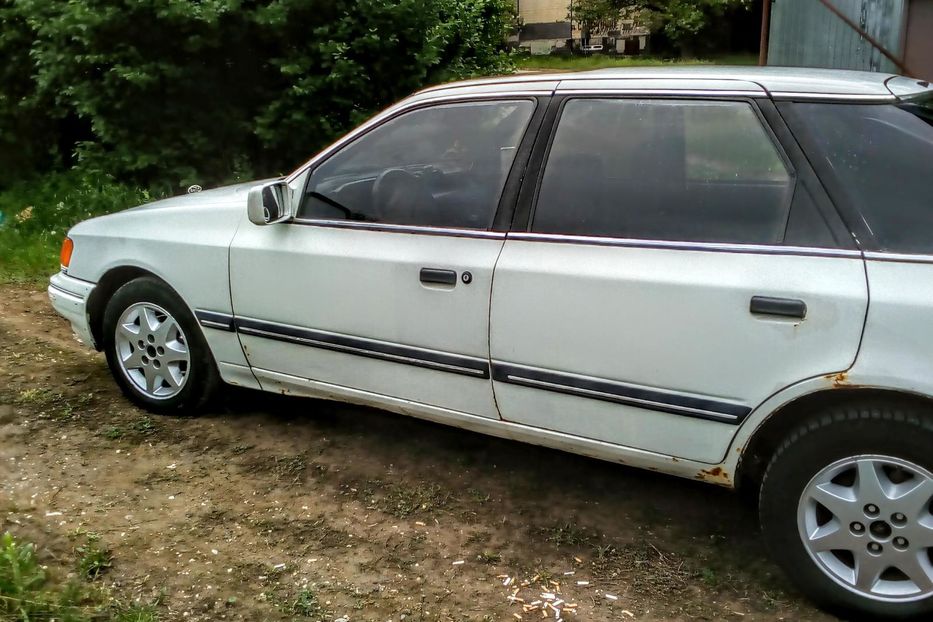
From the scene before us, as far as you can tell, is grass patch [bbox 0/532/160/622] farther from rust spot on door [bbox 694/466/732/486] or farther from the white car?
rust spot on door [bbox 694/466/732/486]

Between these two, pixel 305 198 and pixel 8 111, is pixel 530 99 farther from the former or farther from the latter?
pixel 8 111

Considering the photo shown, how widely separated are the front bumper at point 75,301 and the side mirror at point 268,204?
127 cm

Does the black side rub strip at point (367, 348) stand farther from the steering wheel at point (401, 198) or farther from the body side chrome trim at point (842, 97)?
the body side chrome trim at point (842, 97)

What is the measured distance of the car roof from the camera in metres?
2.95

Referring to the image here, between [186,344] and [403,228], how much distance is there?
139cm

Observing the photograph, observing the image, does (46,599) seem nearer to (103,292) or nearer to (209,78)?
(103,292)

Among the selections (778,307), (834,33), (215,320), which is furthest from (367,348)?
(834,33)

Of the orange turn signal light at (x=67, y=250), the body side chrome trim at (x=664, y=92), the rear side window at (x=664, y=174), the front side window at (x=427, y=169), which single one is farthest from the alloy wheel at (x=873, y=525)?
the orange turn signal light at (x=67, y=250)

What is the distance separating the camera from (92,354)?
5531 millimetres

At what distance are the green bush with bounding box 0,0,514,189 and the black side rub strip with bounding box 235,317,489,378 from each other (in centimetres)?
382

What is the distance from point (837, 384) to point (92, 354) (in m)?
4.41

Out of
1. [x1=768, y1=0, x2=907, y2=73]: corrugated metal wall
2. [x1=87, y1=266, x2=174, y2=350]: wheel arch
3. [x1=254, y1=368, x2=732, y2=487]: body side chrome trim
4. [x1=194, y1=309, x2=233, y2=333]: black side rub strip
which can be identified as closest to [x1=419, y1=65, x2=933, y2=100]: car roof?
[x1=254, y1=368, x2=732, y2=487]: body side chrome trim

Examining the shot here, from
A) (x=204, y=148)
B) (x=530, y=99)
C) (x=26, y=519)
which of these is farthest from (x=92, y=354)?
(x=530, y=99)

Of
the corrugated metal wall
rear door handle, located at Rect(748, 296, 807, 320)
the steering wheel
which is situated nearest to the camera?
rear door handle, located at Rect(748, 296, 807, 320)
